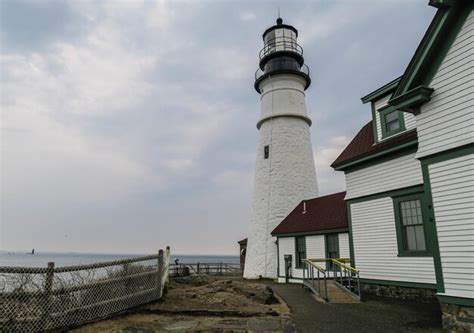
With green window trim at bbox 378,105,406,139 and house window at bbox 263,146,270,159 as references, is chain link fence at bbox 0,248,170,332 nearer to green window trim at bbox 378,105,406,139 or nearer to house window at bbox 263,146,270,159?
green window trim at bbox 378,105,406,139

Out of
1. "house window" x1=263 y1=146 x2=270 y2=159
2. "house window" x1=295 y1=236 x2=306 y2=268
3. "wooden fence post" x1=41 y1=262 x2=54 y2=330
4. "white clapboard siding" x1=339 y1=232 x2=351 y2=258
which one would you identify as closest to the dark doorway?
"white clapboard siding" x1=339 y1=232 x2=351 y2=258

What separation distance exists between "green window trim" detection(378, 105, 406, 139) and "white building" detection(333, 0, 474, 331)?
0.26ft

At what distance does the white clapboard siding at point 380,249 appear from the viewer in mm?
10516

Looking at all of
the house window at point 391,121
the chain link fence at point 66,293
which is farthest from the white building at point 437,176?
the chain link fence at point 66,293

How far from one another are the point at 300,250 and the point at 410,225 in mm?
8486

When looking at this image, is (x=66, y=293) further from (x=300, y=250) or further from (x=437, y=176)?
(x=300, y=250)

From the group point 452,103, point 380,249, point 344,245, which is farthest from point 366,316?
point 344,245

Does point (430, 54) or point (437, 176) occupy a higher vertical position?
point (430, 54)

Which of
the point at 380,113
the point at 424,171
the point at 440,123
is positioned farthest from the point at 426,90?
the point at 380,113

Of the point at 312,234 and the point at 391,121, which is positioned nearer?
the point at 391,121

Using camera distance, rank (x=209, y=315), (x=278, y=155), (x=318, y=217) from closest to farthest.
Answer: (x=209, y=315)
(x=318, y=217)
(x=278, y=155)

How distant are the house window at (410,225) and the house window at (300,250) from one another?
764 cm

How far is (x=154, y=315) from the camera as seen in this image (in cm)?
838

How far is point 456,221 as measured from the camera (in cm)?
713
